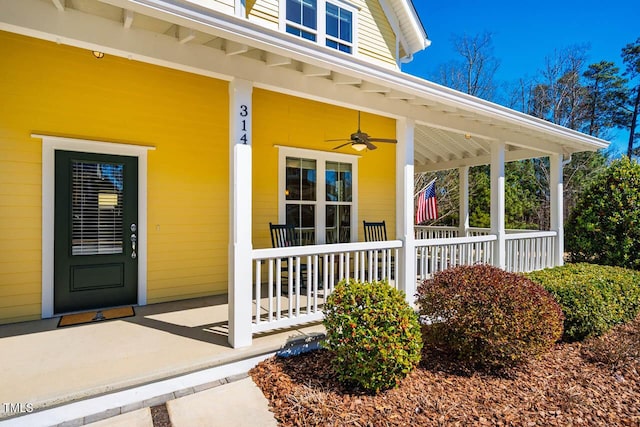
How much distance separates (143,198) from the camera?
4.49 m

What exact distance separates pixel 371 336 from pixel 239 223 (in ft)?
5.10

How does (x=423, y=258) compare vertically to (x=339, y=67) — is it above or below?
below

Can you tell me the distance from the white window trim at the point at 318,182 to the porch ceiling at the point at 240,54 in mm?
1849

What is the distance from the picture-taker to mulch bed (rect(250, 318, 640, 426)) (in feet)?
8.04

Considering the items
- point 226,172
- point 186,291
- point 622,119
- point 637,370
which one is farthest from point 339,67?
point 622,119

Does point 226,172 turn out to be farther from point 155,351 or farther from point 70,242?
point 155,351

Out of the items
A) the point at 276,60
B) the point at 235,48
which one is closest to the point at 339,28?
the point at 276,60

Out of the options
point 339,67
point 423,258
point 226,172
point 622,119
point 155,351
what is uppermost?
point 622,119

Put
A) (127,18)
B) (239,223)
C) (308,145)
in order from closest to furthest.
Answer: (127,18) → (239,223) → (308,145)

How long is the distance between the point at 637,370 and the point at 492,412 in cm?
198

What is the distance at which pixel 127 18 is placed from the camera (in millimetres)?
2607

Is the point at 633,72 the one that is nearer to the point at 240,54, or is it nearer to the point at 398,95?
the point at 398,95

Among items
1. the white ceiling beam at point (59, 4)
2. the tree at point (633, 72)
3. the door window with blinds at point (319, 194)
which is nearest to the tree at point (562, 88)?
the tree at point (633, 72)

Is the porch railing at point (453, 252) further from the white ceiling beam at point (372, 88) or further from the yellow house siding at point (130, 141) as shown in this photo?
the yellow house siding at point (130, 141)
